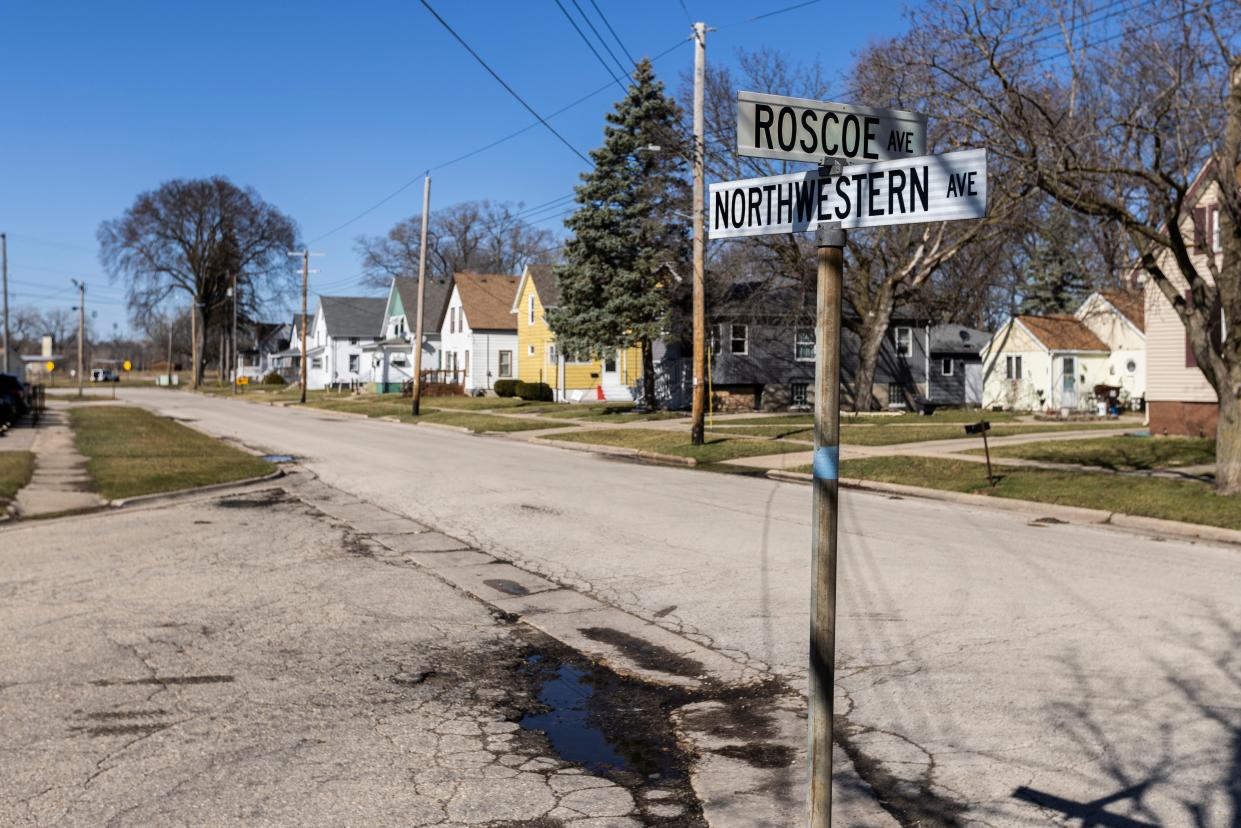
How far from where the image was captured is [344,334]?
82.8m

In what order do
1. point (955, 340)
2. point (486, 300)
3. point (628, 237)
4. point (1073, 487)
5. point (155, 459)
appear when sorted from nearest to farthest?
1. point (1073, 487)
2. point (155, 459)
3. point (628, 237)
4. point (955, 340)
5. point (486, 300)

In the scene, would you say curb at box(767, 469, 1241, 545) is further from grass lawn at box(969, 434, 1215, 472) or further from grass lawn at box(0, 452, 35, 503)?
grass lawn at box(0, 452, 35, 503)

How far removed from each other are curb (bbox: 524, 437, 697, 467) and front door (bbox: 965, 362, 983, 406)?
27330 millimetres

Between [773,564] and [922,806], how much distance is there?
566 centimetres

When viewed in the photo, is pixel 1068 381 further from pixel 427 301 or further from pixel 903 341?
pixel 427 301

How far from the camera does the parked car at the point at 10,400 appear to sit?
1218 inches

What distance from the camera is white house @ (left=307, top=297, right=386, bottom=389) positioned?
8275cm

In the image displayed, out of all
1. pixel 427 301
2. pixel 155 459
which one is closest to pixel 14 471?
pixel 155 459

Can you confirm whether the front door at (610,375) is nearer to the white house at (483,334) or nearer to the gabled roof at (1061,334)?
the white house at (483,334)

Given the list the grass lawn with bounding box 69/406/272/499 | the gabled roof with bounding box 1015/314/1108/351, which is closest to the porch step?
the gabled roof with bounding box 1015/314/1108/351

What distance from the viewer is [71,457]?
21.4 m

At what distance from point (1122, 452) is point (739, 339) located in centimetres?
2386

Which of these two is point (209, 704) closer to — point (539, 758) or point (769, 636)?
point (539, 758)

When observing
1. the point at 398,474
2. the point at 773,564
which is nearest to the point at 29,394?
the point at 398,474
